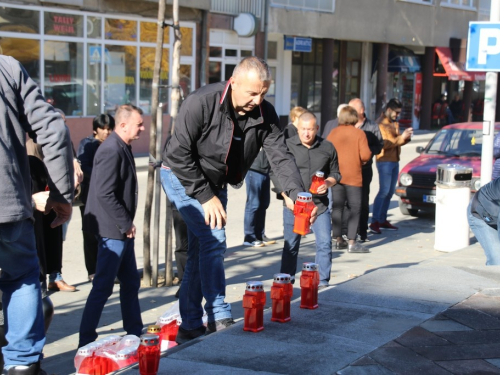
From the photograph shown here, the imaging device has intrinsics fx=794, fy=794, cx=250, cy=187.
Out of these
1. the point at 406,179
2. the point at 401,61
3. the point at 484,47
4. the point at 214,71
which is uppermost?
the point at 401,61

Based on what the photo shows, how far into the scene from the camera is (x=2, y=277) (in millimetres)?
4152

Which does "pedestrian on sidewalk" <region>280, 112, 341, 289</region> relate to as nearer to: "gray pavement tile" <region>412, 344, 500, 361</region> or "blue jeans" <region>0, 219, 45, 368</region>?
"gray pavement tile" <region>412, 344, 500, 361</region>

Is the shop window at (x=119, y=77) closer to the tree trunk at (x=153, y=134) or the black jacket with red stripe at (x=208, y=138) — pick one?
the tree trunk at (x=153, y=134)

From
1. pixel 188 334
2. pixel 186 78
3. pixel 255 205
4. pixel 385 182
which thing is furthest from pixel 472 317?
pixel 186 78

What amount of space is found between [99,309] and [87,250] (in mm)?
2261

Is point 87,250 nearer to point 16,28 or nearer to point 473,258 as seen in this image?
point 473,258

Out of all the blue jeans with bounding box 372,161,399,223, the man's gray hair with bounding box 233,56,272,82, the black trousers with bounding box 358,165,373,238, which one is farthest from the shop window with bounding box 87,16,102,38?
the man's gray hair with bounding box 233,56,272,82

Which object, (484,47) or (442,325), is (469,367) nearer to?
(442,325)

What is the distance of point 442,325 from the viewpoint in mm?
5402

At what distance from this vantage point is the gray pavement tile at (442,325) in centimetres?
532

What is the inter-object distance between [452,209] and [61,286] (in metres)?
5.33

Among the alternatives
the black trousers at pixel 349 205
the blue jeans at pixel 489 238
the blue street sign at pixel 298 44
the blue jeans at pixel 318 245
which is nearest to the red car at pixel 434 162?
the black trousers at pixel 349 205

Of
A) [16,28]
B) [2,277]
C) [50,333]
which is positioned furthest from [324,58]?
[2,277]

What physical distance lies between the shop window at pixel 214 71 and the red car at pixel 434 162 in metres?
12.8
